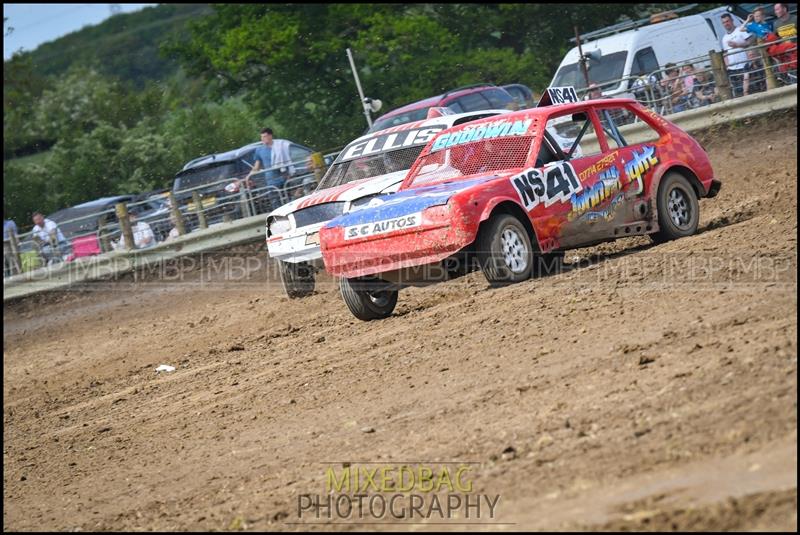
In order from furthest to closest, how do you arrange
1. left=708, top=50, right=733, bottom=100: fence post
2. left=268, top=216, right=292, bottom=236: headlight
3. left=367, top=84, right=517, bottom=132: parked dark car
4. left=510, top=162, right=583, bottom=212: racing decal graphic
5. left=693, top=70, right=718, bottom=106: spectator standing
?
left=367, top=84, right=517, bottom=132: parked dark car < left=693, top=70, right=718, bottom=106: spectator standing < left=708, top=50, right=733, bottom=100: fence post < left=268, top=216, right=292, bottom=236: headlight < left=510, top=162, right=583, bottom=212: racing decal graphic

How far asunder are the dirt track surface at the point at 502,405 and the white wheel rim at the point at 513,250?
0.19 m

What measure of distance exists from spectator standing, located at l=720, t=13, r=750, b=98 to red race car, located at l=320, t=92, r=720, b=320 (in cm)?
720

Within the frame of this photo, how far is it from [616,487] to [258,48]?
2790 centimetres

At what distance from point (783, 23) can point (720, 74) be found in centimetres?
293

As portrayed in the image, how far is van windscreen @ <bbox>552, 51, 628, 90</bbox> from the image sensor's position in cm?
2098

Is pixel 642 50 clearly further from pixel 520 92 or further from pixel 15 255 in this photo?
pixel 15 255

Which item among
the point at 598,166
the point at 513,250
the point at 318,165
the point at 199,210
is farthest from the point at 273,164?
the point at 513,250

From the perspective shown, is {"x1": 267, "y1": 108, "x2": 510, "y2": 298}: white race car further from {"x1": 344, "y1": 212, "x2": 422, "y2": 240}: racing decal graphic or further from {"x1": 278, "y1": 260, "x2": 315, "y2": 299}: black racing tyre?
{"x1": 344, "y1": 212, "x2": 422, "y2": 240}: racing decal graphic

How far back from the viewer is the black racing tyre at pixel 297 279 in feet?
44.9

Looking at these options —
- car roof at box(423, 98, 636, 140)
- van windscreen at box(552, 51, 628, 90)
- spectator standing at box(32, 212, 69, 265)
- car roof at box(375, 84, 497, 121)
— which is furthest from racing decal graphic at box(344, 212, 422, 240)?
van windscreen at box(552, 51, 628, 90)

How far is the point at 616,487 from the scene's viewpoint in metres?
4.76

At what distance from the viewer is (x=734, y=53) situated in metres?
18.0

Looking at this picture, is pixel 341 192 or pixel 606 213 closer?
pixel 606 213
